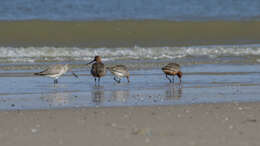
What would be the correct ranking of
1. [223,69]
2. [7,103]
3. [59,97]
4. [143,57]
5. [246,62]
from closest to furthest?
[7,103] < [59,97] < [223,69] < [246,62] < [143,57]

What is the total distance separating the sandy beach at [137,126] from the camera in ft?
24.4

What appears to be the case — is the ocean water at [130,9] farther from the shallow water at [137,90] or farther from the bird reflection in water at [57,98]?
the bird reflection in water at [57,98]

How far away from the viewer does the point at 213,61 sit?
17.9 m

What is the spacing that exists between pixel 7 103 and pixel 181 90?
11.7 feet

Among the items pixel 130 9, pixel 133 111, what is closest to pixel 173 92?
pixel 133 111

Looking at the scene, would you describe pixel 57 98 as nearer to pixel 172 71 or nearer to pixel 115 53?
pixel 172 71

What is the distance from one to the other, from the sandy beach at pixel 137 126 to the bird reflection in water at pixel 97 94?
109 cm

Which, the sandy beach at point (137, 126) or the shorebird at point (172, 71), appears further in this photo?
the shorebird at point (172, 71)

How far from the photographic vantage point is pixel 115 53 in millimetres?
20328

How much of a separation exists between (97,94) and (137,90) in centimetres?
94

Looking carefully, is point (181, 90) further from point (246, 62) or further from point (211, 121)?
point (246, 62)

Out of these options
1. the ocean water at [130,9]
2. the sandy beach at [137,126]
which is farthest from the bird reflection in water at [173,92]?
the ocean water at [130,9]

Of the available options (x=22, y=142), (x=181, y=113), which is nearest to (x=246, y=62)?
(x=181, y=113)

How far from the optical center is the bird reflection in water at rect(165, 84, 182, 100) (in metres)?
11.4
